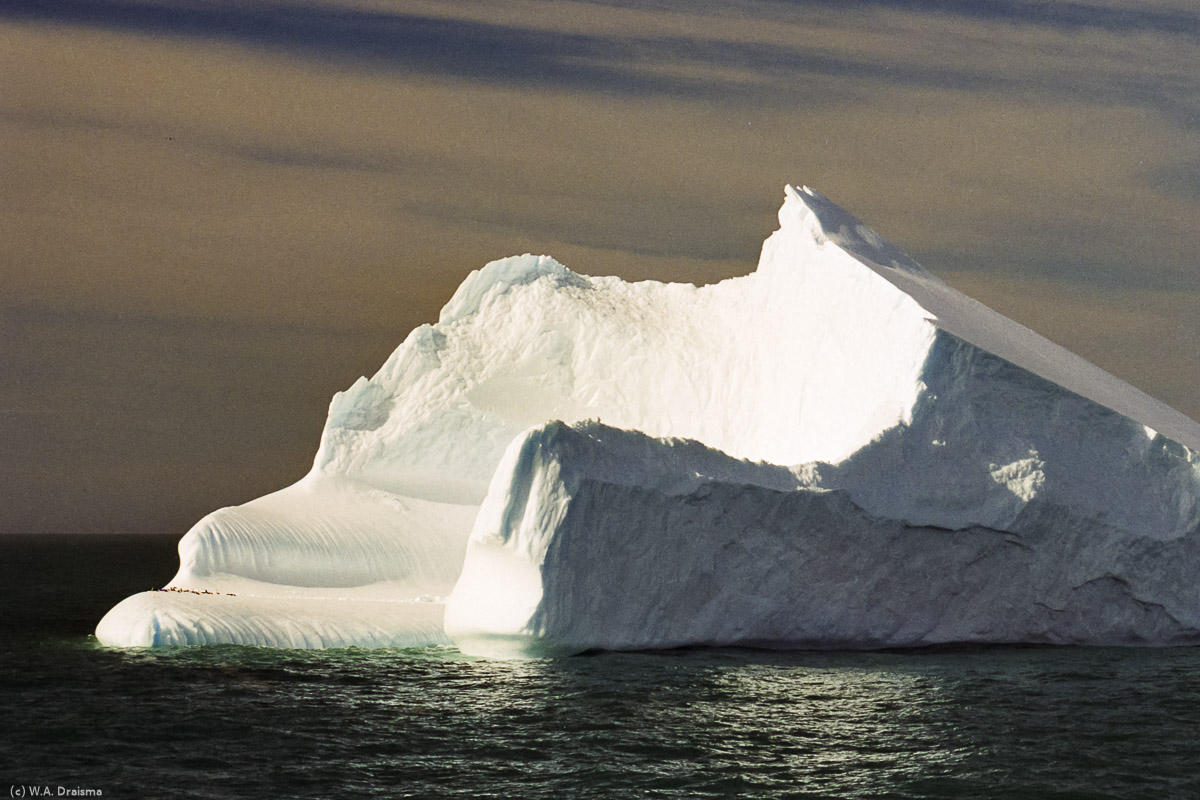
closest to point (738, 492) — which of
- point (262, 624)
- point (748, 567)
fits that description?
point (748, 567)

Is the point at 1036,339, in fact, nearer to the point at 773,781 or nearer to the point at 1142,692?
the point at 1142,692

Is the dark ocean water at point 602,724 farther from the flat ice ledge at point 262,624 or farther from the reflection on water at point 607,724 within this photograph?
the flat ice ledge at point 262,624

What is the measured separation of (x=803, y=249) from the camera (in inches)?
936

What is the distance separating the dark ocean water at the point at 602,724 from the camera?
11828mm

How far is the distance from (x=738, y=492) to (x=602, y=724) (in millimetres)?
5202

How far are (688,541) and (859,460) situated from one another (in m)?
2.83

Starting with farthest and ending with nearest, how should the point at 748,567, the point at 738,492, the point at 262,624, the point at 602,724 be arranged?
the point at 262,624, the point at 748,567, the point at 738,492, the point at 602,724

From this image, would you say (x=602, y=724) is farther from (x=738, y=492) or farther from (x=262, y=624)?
(x=262, y=624)

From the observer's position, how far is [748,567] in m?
18.5

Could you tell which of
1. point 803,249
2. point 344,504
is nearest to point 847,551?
point 803,249

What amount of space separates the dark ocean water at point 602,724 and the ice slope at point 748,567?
1.63 ft

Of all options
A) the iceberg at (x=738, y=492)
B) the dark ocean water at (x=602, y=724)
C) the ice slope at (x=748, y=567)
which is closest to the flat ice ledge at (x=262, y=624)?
the iceberg at (x=738, y=492)

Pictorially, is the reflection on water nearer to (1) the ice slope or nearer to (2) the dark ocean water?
(2) the dark ocean water

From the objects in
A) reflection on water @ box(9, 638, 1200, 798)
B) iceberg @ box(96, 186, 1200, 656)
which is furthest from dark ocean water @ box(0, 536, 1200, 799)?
iceberg @ box(96, 186, 1200, 656)
